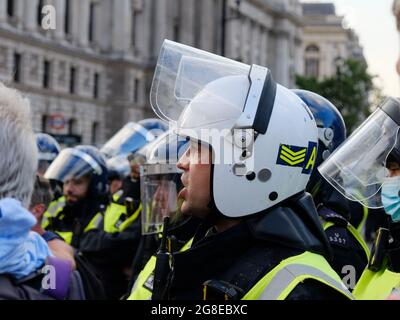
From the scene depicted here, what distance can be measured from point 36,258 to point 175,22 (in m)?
54.0

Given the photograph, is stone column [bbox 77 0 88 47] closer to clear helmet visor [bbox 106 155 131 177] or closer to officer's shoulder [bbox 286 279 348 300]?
clear helmet visor [bbox 106 155 131 177]

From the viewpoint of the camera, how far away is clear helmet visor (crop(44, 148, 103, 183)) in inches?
244

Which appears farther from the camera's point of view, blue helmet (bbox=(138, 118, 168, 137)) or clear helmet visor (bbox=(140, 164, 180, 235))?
blue helmet (bbox=(138, 118, 168, 137))

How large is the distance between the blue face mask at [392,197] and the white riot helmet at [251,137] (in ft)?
2.00

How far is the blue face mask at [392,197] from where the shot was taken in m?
3.02

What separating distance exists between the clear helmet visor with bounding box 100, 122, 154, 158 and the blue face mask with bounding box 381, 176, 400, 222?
4219 mm

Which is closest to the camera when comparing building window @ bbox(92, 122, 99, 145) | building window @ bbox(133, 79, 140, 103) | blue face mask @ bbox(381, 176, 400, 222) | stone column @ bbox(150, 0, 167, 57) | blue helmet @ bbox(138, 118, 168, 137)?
blue face mask @ bbox(381, 176, 400, 222)

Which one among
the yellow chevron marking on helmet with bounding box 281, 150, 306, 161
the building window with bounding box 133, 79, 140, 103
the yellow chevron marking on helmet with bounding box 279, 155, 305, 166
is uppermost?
the building window with bounding box 133, 79, 140, 103

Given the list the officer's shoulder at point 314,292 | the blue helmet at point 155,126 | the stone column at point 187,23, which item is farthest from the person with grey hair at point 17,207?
the stone column at point 187,23

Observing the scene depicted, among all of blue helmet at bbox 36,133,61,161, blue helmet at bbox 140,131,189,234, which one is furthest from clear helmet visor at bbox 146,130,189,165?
blue helmet at bbox 36,133,61,161

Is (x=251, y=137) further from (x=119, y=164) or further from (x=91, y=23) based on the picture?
(x=91, y=23)

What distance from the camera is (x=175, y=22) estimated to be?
181 feet

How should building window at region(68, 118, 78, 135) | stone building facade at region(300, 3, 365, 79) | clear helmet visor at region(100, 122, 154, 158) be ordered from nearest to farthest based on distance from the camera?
clear helmet visor at region(100, 122, 154, 158), building window at region(68, 118, 78, 135), stone building facade at region(300, 3, 365, 79)

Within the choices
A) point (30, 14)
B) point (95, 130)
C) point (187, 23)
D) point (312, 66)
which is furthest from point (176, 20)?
point (312, 66)
